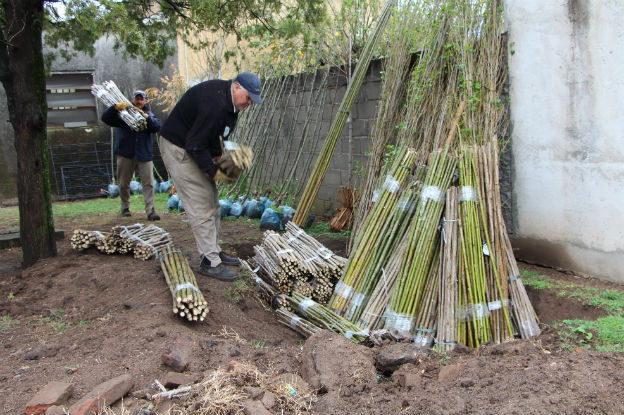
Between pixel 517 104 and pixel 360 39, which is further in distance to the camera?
pixel 360 39

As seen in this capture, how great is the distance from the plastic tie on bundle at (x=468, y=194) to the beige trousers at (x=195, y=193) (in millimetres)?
2227

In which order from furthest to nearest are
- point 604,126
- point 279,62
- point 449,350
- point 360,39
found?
Result: 1. point 279,62
2. point 360,39
3. point 604,126
4. point 449,350

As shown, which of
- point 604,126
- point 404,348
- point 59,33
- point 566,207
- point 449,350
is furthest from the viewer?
point 59,33

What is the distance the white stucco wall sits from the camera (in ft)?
13.6

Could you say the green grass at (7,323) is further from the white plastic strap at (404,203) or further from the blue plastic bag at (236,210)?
the blue plastic bag at (236,210)

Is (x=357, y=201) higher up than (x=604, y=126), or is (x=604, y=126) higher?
(x=604, y=126)

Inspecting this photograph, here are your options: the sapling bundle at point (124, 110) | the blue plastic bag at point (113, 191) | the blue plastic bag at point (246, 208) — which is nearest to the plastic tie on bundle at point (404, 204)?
the blue plastic bag at point (246, 208)

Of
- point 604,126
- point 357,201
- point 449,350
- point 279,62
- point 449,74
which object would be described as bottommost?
point 449,350

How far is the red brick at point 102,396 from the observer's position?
97.3 inches

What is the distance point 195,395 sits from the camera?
8.54ft

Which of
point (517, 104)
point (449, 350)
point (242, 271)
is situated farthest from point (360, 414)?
point (517, 104)

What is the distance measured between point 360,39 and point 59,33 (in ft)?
12.4

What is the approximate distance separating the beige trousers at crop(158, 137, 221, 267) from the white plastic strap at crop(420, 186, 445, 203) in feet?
6.38

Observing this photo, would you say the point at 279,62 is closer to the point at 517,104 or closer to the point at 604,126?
the point at 517,104
